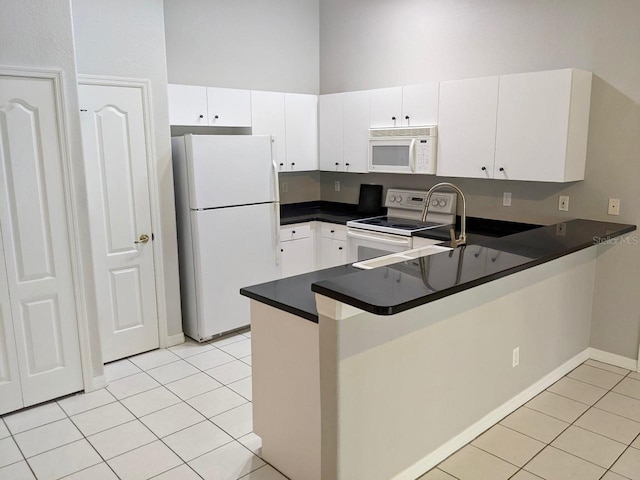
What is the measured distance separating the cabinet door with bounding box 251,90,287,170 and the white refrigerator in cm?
57

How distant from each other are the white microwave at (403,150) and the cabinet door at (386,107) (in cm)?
7

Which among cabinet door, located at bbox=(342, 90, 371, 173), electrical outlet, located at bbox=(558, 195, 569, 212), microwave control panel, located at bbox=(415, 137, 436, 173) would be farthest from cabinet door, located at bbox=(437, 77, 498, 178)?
cabinet door, located at bbox=(342, 90, 371, 173)

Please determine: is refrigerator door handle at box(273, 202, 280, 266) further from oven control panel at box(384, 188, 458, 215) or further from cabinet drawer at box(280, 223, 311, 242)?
oven control panel at box(384, 188, 458, 215)

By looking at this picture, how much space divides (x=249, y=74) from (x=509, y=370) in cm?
351

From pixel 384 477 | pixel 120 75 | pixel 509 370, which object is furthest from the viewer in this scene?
pixel 120 75

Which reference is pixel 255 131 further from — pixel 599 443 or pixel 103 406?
pixel 599 443

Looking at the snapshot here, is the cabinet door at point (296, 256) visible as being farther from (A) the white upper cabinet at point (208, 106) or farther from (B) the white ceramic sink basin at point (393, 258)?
(B) the white ceramic sink basin at point (393, 258)

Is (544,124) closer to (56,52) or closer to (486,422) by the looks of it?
(486,422)

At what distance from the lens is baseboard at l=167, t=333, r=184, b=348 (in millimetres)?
4062

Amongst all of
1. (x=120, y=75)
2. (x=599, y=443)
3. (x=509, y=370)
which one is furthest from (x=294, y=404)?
(x=120, y=75)

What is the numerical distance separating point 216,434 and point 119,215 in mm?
1758

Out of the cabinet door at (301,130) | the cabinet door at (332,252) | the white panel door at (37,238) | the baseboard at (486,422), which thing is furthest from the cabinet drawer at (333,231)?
the white panel door at (37,238)

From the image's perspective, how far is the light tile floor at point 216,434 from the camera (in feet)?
8.18

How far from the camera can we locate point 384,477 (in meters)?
2.27
